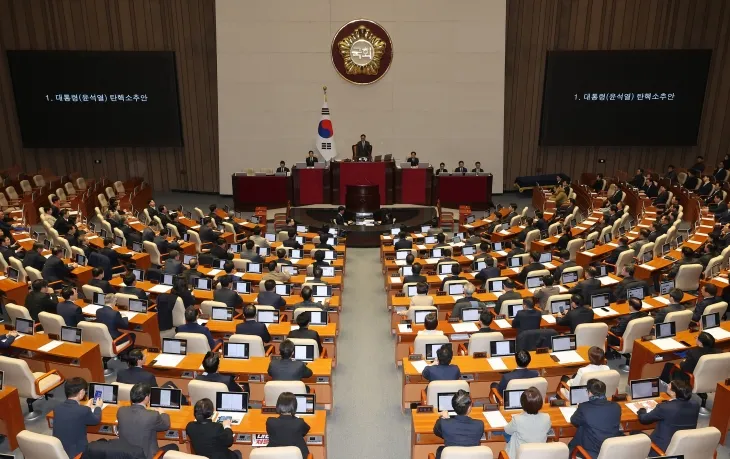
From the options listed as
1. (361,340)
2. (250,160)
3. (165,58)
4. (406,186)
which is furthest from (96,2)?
(361,340)

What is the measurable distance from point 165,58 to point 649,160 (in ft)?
63.9

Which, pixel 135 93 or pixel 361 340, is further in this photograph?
pixel 135 93

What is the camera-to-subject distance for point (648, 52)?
74.7 feet

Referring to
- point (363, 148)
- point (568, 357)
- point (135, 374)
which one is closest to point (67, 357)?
point (135, 374)

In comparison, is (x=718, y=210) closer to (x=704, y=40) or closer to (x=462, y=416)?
(x=704, y=40)

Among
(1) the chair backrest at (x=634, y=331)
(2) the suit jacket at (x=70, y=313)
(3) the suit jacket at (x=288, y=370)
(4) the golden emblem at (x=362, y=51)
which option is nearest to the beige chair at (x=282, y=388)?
(3) the suit jacket at (x=288, y=370)

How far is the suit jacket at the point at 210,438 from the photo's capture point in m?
6.20

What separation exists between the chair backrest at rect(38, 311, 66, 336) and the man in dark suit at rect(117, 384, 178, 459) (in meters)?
3.39

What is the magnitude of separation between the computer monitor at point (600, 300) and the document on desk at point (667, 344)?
1423 millimetres

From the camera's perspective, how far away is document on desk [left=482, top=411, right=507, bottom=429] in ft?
22.4

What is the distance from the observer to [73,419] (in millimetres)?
6609

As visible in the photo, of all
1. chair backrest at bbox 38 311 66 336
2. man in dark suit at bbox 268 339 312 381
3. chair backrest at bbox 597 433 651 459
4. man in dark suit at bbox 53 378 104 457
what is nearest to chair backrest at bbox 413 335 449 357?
man in dark suit at bbox 268 339 312 381

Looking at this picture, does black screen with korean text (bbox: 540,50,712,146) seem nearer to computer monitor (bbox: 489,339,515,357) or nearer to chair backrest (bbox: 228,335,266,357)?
computer monitor (bbox: 489,339,515,357)

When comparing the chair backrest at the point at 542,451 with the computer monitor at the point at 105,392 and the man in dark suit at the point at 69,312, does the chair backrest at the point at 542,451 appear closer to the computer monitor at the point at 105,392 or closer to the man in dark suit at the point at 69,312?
the computer monitor at the point at 105,392
